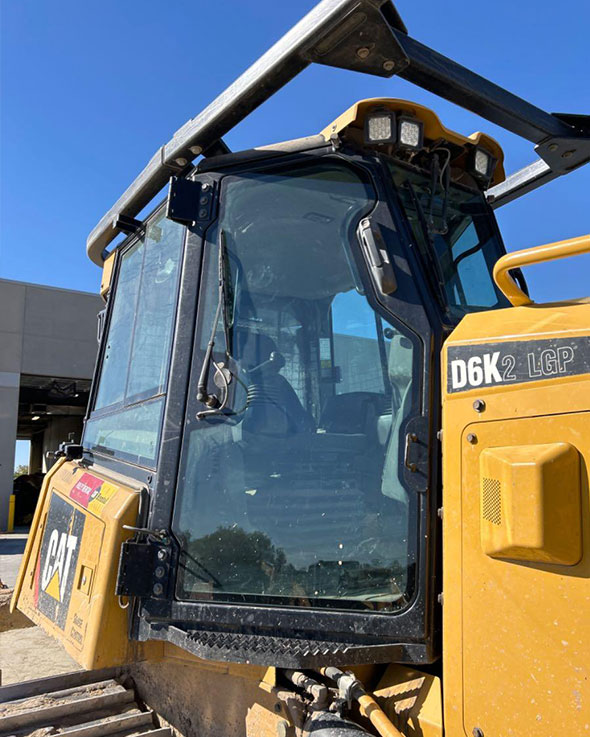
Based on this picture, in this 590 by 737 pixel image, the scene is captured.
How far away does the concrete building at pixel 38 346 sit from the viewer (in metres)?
18.2

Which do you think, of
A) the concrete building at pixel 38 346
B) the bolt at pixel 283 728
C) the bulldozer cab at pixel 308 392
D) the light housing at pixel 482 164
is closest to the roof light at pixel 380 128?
the bulldozer cab at pixel 308 392

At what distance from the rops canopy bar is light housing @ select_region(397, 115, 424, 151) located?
17cm

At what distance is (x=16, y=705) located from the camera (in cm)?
305

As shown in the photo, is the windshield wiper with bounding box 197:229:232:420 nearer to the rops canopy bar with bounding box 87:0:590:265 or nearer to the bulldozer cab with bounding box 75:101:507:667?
the bulldozer cab with bounding box 75:101:507:667

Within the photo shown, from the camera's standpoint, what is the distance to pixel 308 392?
7.43ft

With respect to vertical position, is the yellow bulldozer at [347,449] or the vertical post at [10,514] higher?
the yellow bulldozer at [347,449]

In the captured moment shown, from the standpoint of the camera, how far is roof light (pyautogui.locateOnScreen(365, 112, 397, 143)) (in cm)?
234

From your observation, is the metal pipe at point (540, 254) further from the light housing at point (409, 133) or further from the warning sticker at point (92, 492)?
the warning sticker at point (92, 492)

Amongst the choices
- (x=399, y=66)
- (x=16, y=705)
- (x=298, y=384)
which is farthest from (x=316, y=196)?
(x=16, y=705)

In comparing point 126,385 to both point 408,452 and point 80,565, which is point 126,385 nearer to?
point 80,565

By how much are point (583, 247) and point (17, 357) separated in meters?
18.9

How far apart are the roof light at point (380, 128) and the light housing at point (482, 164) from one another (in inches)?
18.1

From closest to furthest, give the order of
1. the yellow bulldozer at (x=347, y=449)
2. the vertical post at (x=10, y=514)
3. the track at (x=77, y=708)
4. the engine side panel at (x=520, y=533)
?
the engine side panel at (x=520, y=533)
the yellow bulldozer at (x=347, y=449)
the track at (x=77, y=708)
the vertical post at (x=10, y=514)

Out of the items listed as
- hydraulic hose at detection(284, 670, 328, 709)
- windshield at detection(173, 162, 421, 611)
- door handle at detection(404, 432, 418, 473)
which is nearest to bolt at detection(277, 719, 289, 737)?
hydraulic hose at detection(284, 670, 328, 709)
